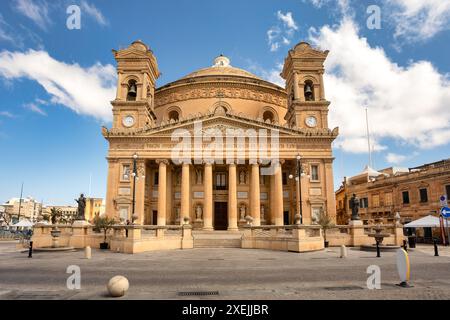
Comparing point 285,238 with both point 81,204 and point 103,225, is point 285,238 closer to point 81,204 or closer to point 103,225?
point 103,225

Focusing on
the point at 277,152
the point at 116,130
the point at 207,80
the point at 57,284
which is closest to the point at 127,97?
the point at 116,130

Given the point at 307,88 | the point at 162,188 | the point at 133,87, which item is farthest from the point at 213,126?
the point at 307,88

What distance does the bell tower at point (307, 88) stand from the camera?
134 ft

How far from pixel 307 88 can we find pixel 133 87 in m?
22.2

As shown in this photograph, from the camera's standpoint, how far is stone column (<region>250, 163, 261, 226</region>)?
37.1 metres

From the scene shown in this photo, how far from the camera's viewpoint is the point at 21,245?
29109 millimetres

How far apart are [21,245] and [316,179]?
1202 inches

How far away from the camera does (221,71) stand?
51.9 metres

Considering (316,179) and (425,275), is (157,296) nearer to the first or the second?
(425,275)

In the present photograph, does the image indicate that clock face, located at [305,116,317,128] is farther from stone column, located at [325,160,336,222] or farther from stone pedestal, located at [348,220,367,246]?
stone pedestal, located at [348,220,367,246]

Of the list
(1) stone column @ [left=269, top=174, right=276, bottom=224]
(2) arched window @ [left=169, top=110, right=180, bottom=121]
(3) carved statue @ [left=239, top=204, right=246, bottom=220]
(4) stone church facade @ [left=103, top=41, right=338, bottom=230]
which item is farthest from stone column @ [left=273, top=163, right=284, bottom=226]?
(2) arched window @ [left=169, top=110, right=180, bottom=121]

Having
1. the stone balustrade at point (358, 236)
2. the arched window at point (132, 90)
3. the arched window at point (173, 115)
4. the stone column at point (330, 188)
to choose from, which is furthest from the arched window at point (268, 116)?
the stone balustrade at point (358, 236)

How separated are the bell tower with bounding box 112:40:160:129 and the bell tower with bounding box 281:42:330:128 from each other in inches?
729
